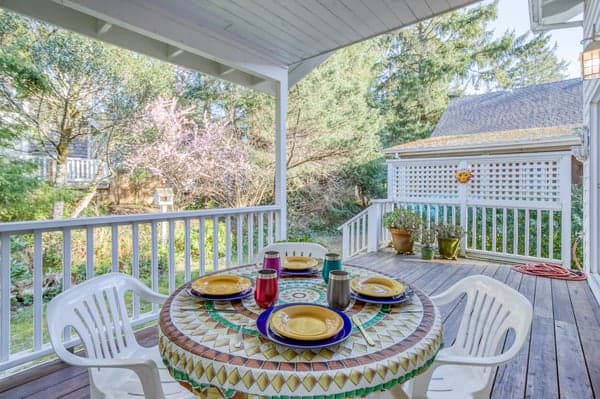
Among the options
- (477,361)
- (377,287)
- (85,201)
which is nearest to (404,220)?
(377,287)

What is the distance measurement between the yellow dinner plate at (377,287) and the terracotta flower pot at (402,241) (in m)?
3.98

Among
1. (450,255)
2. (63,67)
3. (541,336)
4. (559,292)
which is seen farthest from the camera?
(63,67)

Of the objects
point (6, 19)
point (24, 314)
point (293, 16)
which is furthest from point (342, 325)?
point (6, 19)

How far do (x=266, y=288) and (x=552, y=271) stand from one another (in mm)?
4533

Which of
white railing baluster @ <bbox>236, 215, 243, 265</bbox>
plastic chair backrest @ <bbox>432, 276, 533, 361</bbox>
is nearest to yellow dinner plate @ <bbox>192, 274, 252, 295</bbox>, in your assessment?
plastic chair backrest @ <bbox>432, 276, 533, 361</bbox>

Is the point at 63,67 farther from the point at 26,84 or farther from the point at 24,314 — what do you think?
the point at 24,314

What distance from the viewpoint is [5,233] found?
1912 millimetres

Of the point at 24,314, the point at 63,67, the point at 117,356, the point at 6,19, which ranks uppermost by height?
the point at 6,19

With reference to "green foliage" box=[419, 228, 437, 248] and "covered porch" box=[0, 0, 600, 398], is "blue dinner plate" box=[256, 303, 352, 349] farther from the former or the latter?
"green foliage" box=[419, 228, 437, 248]

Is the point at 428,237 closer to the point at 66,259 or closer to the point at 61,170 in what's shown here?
the point at 66,259

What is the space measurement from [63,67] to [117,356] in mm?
6946

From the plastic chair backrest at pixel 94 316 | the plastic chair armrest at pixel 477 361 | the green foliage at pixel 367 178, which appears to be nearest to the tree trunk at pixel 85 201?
the plastic chair backrest at pixel 94 316

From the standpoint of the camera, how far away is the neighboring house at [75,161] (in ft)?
19.9

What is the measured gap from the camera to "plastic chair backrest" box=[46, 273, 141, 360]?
1146 millimetres
